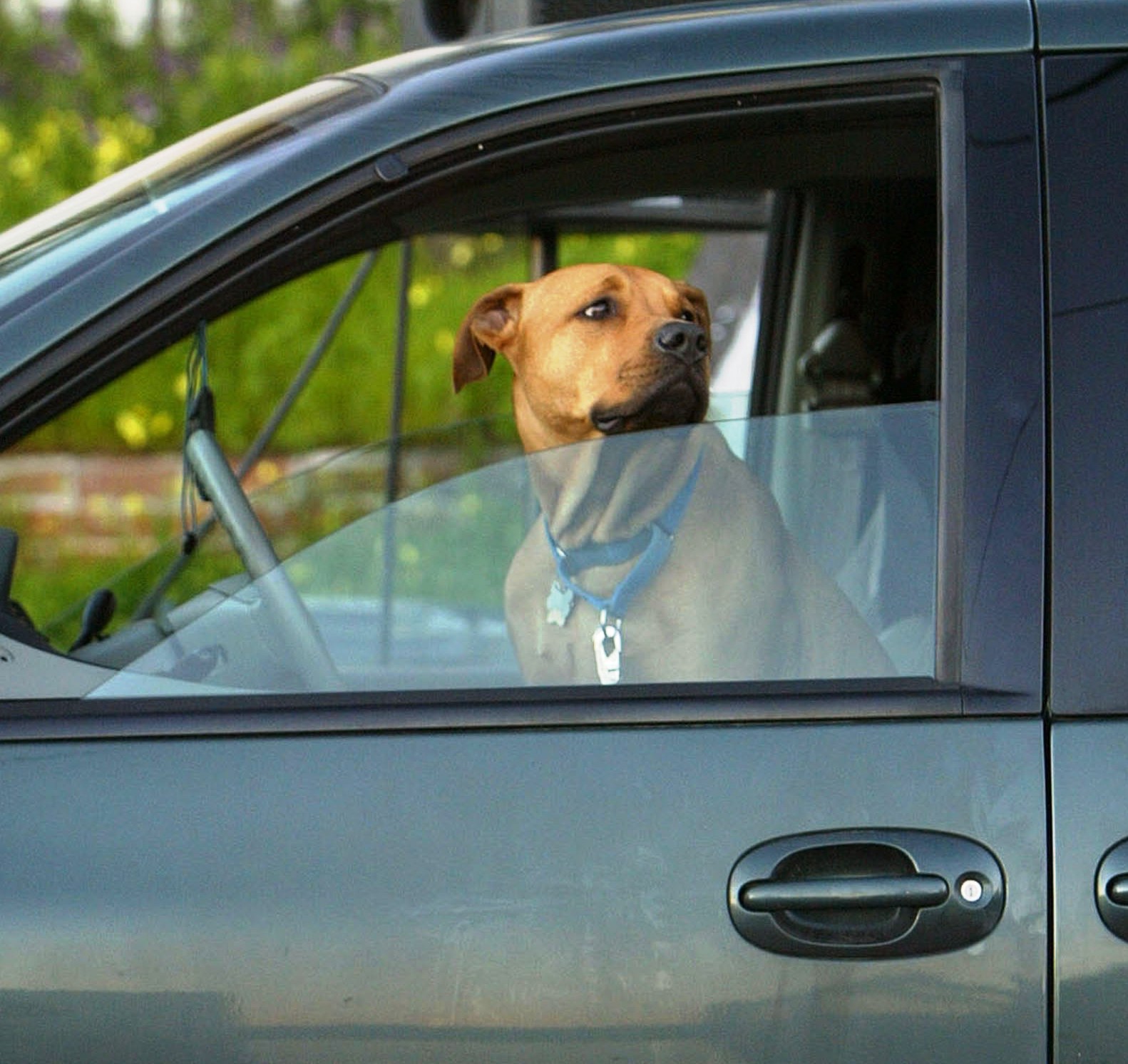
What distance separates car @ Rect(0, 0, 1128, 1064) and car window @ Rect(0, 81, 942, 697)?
0.02 m

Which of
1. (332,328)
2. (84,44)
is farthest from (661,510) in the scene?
(84,44)

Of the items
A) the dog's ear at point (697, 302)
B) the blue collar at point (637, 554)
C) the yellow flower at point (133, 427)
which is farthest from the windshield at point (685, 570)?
the yellow flower at point (133, 427)

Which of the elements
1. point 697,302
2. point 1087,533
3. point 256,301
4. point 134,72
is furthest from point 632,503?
point 134,72

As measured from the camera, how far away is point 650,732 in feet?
4.79

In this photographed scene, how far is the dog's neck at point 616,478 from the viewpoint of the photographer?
1798 mm

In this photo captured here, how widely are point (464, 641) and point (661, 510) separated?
1499 millimetres

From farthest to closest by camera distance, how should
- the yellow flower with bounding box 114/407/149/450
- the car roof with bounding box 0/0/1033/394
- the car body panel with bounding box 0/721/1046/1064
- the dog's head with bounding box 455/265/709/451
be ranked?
1. the yellow flower with bounding box 114/407/149/450
2. the dog's head with bounding box 455/265/709/451
3. the car roof with bounding box 0/0/1033/394
4. the car body panel with bounding box 0/721/1046/1064

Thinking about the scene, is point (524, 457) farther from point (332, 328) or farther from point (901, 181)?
point (332, 328)

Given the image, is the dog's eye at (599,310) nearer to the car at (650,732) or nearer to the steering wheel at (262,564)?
the steering wheel at (262,564)

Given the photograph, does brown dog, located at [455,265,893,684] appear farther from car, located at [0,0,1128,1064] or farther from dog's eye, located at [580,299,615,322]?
dog's eye, located at [580,299,615,322]

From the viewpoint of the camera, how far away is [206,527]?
8.45 ft

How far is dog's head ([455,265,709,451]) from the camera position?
2.42 metres

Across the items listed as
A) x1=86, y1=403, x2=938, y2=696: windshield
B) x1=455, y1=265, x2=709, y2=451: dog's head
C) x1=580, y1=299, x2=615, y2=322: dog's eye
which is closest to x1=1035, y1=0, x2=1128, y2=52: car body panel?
x1=86, y1=403, x2=938, y2=696: windshield

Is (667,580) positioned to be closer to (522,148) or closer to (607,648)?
(607,648)
